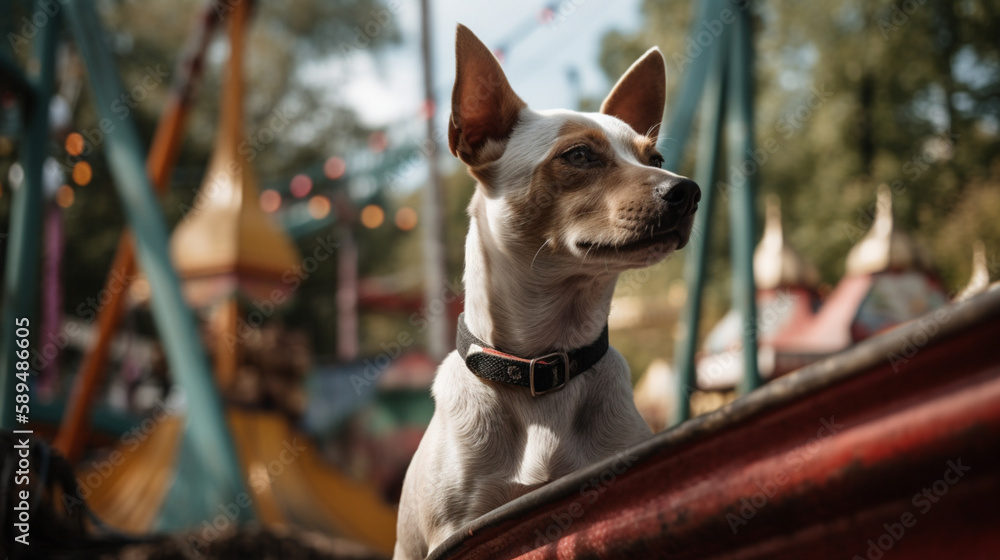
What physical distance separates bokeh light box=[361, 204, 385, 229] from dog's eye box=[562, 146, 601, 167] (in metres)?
14.4

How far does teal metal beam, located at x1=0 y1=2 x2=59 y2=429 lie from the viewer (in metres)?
3.88

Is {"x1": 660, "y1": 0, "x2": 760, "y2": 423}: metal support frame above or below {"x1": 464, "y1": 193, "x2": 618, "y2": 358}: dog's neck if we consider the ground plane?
below

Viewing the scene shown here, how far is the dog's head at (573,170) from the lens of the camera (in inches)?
56.7

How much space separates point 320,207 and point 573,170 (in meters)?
15.3

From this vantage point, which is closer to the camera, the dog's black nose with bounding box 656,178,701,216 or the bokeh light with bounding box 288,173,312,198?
the dog's black nose with bounding box 656,178,701,216

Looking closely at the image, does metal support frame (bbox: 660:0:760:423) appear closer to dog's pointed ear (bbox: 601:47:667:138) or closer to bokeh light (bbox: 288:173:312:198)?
dog's pointed ear (bbox: 601:47:667:138)

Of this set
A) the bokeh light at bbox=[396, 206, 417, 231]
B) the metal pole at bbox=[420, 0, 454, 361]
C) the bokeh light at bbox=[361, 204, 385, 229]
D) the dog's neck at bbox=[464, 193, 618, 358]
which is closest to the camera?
the dog's neck at bbox=[464, 193, 618, 358]

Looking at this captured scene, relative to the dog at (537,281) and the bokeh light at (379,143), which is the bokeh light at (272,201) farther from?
the dog at (537,281)

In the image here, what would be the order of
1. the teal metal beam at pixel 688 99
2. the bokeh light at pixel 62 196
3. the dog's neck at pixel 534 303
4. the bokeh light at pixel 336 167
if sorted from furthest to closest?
1. the bokeh light at pixel 336 167
2. the bokeh light at pixel 62 196
3. the teal metal beam at pixel 688 99
4. the dog's neck at pixel 534 303

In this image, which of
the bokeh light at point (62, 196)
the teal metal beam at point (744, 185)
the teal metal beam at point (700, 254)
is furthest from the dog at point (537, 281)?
the bokeh light at point (62, 196)

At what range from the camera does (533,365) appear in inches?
55.9

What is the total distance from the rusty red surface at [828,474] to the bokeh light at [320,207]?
50.7 feet

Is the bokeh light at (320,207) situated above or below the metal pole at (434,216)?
below

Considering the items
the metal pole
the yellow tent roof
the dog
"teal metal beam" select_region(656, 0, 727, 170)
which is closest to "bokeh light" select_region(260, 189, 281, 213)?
the metal pole
